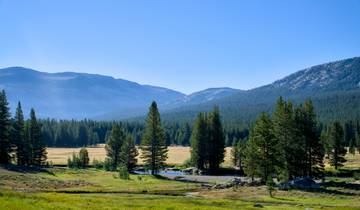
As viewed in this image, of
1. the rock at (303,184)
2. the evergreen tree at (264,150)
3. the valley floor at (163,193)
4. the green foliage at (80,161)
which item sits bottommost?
the valley floor at (163,193)

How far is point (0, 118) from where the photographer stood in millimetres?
93125

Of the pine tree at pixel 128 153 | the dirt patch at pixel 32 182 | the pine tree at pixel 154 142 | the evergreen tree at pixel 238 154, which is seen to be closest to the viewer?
the dirt patch at pixel 32 182

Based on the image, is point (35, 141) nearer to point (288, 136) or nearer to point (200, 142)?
point (200, 142)

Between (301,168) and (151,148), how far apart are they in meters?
33.5

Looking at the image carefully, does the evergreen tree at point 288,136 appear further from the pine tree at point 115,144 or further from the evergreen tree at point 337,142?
the pine tree at point 115,144

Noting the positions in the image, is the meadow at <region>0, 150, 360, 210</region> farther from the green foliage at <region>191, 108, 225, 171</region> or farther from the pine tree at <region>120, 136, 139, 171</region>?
the green foliage at <region>191, 108, 225, 171</region>

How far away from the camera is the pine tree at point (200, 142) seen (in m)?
106

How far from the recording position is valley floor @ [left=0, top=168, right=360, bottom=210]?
47.5 metres

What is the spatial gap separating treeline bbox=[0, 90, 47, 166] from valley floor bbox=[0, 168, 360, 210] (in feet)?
45.6

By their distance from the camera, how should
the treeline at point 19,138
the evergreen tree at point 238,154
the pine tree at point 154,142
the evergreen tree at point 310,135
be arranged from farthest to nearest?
1. the evergreen tree at point 238,154
2. the pine tree at point 154,142
3. the treeline at point 19,138
4. the evergreen tree at point 310,135

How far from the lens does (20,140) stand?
9800 centimetres

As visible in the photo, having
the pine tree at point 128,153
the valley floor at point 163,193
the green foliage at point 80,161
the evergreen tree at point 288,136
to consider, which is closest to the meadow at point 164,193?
the valley floor at point 163,193

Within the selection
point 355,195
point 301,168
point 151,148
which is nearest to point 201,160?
point 151,148

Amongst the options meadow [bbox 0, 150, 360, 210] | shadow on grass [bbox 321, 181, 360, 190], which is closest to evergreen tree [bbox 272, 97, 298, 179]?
meadow [bbox 0, 150, 360, 210]
